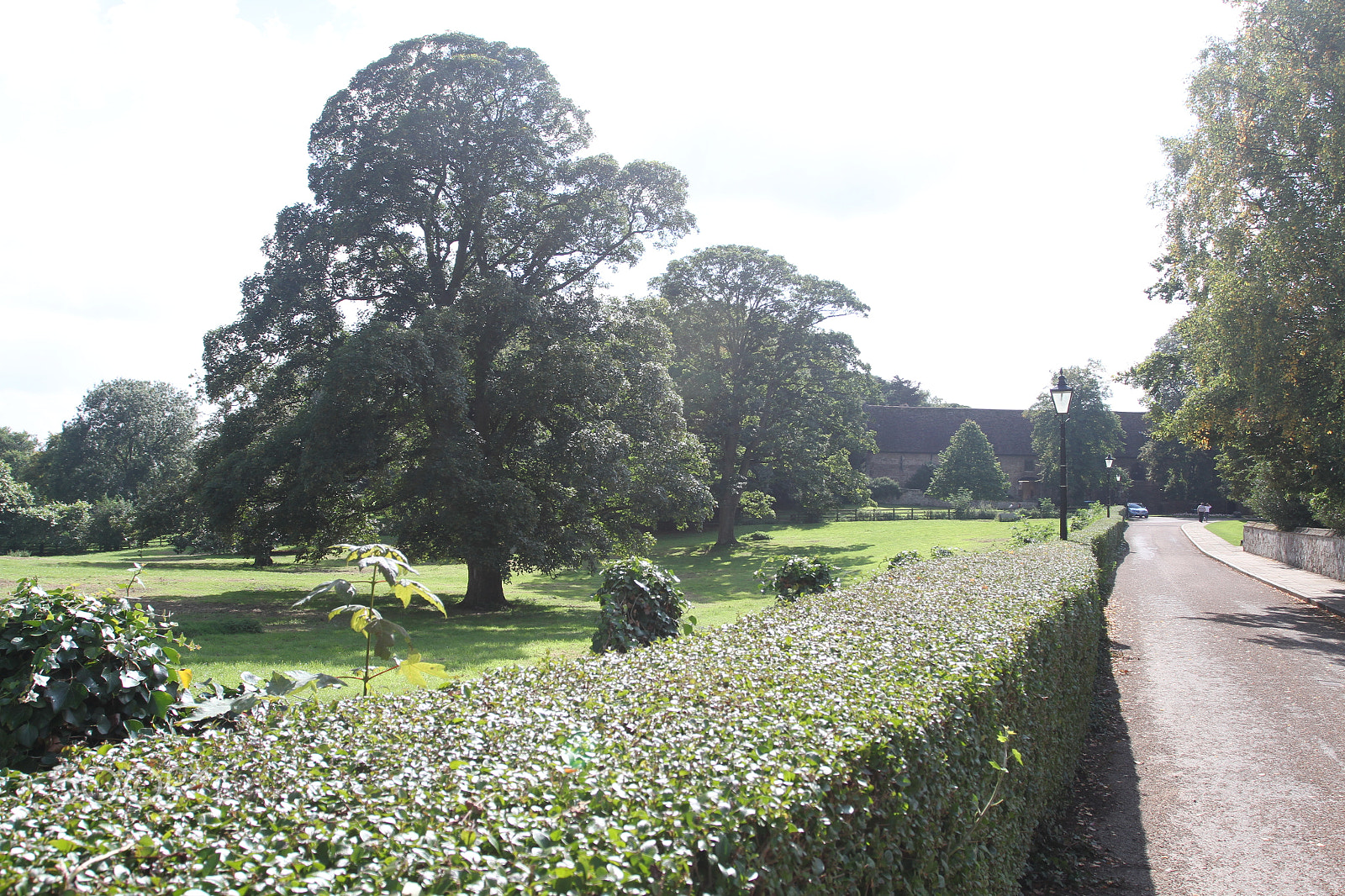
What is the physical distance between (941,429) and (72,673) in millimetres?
75076

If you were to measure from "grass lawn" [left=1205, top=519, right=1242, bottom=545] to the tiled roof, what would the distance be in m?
21.5

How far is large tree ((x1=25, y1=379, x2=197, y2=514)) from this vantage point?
6022 cm

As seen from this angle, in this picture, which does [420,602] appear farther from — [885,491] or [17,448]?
[17,448]

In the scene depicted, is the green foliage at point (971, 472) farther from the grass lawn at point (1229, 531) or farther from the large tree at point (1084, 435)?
the grass lawn at point (1229, 531)

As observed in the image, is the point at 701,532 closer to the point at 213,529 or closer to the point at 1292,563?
the point at 1292,563

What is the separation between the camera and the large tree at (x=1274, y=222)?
52.2ft

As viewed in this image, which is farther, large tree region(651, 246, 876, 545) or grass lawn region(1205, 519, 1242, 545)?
grass lawn region(1205, 519, 1242, 545)

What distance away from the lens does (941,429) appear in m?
73.6

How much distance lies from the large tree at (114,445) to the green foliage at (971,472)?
55605 millimetres

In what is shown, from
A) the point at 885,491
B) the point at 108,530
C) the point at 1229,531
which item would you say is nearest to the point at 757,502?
the point at 885,491

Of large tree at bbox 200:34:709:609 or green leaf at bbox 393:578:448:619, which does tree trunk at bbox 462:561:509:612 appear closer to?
large tree at bbox 200:34:709:609

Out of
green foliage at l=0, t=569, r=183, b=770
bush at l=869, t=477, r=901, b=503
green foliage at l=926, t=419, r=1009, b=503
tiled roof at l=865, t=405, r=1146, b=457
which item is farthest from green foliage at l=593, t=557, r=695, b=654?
tiled roof at l=865, t=405, r=1146, b=457

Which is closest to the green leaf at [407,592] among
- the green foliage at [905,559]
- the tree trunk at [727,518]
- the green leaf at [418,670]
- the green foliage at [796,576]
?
the green leaf at [418,670]

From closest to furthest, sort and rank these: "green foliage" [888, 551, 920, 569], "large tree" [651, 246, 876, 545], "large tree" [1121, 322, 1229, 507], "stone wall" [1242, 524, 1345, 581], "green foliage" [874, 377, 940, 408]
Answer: "green foliage" [888, 551, 920, 569]
"stone wall" [1242, 524, 1345, 581]
"large tree" [651, 246, 876, 545]
"large tree" [1121, 322, 1229, 507]
"green foliage" [874, 377, 940, 408]
